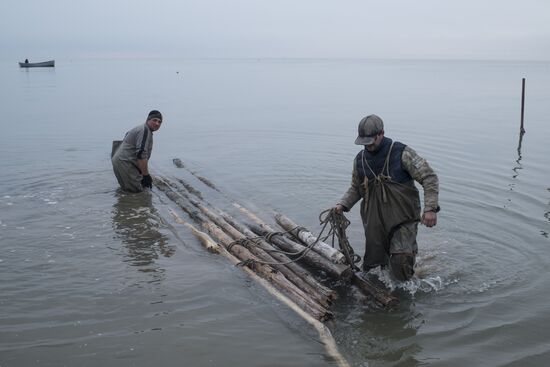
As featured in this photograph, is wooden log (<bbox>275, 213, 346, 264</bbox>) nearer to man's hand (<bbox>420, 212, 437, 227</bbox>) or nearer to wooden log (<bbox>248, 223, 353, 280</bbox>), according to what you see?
wooden log (<bbox>248, 223, 353, 280</bbox>)

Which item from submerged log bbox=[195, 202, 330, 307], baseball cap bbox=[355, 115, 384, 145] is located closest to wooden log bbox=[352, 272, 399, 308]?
submerged log bbox=[195, 202, 330, 307]

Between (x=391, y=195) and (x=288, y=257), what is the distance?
2077mm

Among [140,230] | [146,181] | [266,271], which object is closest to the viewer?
[266,271]

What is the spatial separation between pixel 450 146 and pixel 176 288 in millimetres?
14756

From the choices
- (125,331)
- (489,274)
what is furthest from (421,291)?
(125,331)

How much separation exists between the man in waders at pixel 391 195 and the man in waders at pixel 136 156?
6.12 metres

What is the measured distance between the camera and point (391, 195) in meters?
6.48

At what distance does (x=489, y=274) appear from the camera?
7.94m

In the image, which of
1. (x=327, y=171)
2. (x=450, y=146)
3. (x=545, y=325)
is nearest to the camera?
(x=545, y=325)

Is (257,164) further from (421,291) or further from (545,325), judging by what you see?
(545,325)

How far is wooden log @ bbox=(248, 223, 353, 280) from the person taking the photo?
694cm

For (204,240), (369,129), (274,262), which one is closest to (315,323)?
(274,262)

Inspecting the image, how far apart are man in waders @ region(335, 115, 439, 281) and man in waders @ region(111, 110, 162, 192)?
612cm

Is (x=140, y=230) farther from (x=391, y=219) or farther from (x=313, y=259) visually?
(x=391, y=219)
